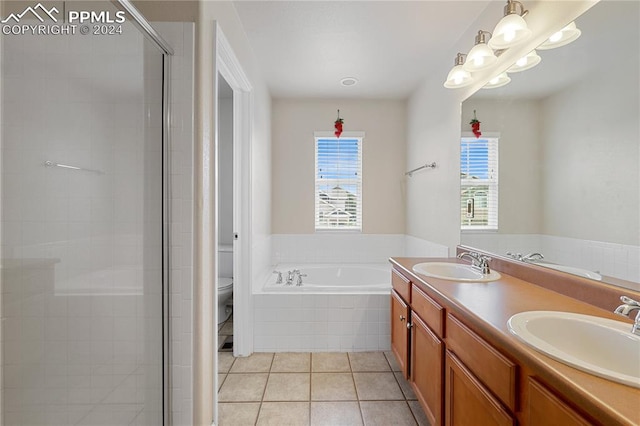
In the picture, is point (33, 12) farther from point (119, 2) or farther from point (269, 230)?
point (269, 230)

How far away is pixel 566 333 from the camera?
998mm

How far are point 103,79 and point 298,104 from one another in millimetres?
2323

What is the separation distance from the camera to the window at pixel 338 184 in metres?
3.54

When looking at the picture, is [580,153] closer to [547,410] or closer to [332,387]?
[547,410]

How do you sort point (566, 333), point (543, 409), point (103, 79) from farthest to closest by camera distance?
point (103, 79), point (566, 333), point (543, 409)

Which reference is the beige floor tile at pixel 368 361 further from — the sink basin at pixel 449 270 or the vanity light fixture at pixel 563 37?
the vanity light fixture at pixel 563 37

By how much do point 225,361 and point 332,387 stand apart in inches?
34.9

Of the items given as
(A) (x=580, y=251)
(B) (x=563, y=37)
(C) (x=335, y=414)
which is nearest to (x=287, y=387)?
(C) (x=335, y=414)

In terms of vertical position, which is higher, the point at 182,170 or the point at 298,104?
the point at 298,104

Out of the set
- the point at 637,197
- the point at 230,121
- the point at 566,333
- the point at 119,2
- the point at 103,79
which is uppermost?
the point at 230,121

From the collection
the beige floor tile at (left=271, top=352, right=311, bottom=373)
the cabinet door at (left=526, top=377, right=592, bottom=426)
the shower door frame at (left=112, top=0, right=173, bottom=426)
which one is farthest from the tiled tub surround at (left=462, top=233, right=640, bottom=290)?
the shower door frame at (left=112, top=0, right=173, bottom=426)

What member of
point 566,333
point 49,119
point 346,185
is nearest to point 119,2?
point 49,119

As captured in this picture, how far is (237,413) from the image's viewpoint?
5.83ft

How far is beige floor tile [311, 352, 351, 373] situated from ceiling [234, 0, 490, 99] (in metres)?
2.42
